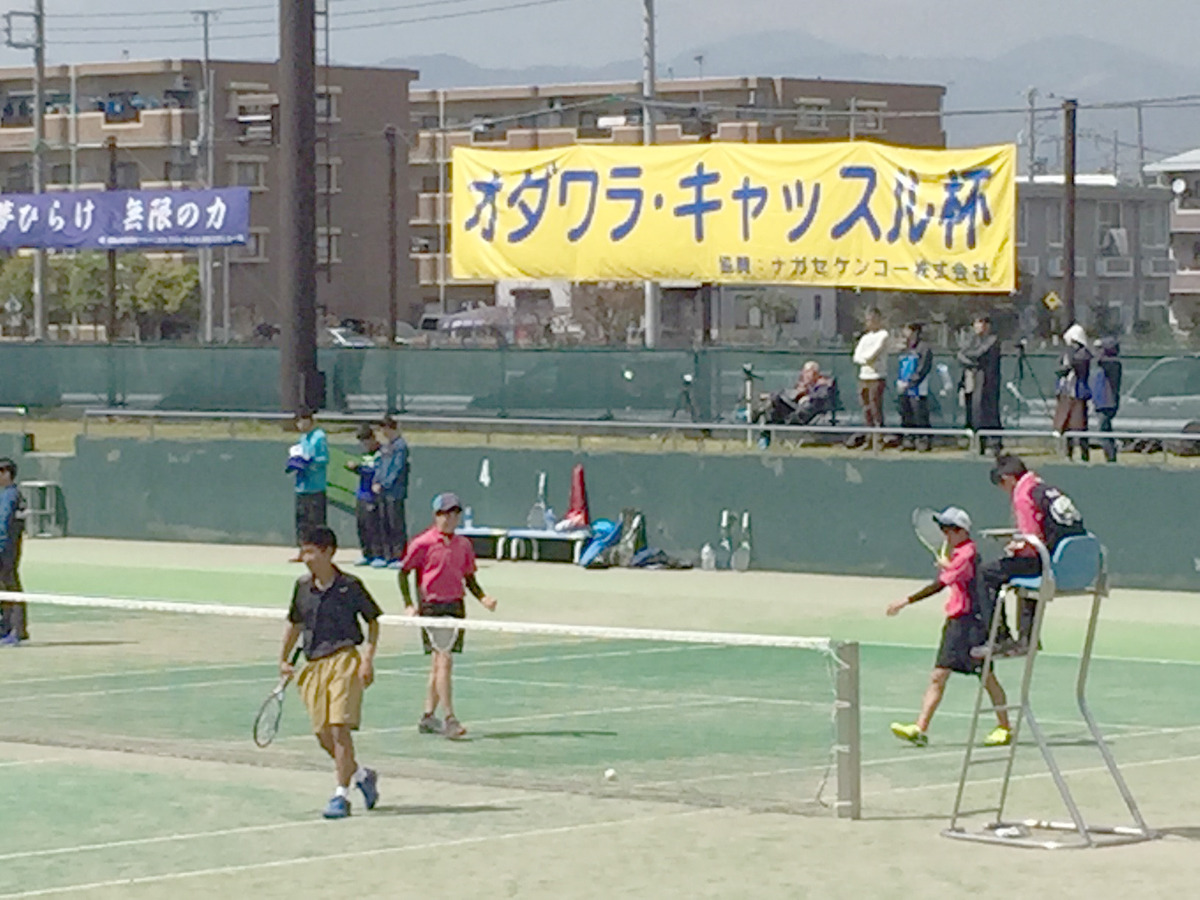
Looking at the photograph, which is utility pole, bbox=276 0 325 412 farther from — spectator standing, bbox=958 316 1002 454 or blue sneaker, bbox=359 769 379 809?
blue sneaker, bbox=359 769 379 809

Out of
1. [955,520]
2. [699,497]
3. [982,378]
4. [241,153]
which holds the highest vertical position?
[241,153]

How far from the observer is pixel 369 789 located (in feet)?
45.2

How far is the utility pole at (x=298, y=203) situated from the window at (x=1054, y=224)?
87698 millimetres

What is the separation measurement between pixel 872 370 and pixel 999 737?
48.9 ft

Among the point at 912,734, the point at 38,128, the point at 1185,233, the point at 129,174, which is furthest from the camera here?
the point at 1185,233

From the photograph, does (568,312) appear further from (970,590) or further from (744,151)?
(970,590)

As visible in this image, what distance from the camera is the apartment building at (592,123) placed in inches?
4257

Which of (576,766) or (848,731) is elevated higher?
(848,731)

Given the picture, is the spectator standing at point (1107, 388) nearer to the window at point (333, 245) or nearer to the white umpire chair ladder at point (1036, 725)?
the white umpire chair ladder at point (1036, 725)

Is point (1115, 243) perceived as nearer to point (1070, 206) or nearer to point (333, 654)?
point (1070, 206)

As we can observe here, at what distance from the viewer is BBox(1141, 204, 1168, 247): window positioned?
124562 mm

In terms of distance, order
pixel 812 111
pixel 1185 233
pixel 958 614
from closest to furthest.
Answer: pixel 958 614 < pixel 812 111 < pixel 1185 233

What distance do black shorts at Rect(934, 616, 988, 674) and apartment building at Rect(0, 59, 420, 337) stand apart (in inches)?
3473

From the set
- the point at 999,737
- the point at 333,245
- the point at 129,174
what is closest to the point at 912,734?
the point at 999,737
